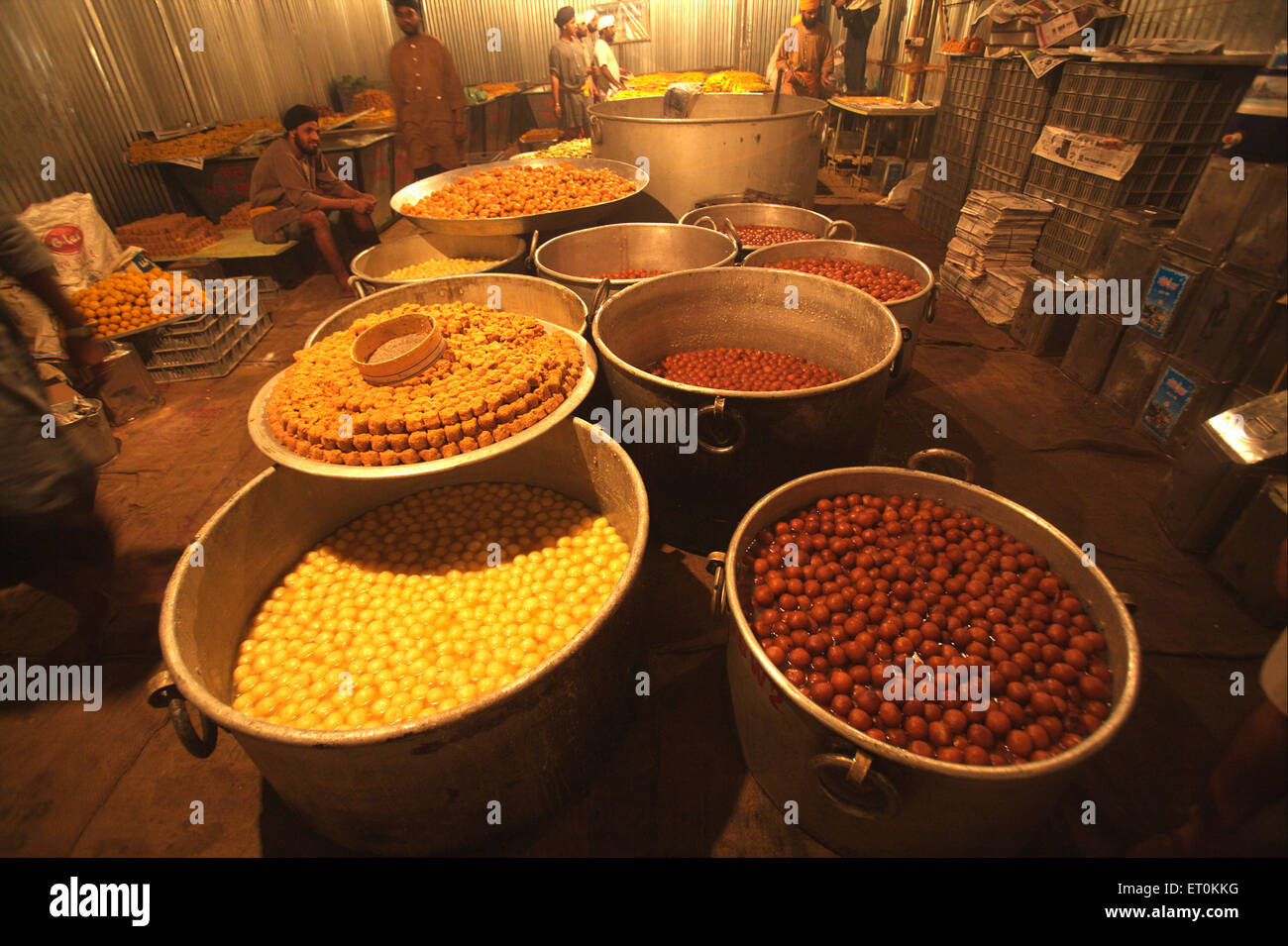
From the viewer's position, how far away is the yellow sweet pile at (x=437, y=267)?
461cm

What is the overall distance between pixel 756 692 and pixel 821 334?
232 cm

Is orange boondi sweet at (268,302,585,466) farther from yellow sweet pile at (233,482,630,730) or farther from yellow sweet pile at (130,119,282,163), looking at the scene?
yellow sweet pile at (130,119,282,163)

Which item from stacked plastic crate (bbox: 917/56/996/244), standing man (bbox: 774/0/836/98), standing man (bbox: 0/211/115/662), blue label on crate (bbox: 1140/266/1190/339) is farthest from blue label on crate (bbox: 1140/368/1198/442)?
standing man (bbox: 774/0/836/98)

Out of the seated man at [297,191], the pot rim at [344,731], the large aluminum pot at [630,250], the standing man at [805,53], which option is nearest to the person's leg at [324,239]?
the seated man at [297,191]

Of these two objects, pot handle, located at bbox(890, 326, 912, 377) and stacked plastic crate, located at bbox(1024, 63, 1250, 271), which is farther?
stacked plastic crate, located at bbox(1024, 63, 1250, 271)

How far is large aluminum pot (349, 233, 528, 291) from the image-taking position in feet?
Result: 15.3

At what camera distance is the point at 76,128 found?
542 centimetres

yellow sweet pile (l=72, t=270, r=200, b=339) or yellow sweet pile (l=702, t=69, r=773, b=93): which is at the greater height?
yellow sweet pile (l=702, t=69, r=773, b=93)

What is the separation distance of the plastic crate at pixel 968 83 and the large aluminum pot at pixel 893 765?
573 centimetres

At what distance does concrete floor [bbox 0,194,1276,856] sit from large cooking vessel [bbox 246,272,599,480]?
94cm

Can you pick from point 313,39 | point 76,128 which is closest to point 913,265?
point 76,128

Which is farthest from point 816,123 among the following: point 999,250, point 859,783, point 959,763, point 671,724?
point 859,783

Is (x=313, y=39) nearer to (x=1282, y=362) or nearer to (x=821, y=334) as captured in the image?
(x=821, y=334)
